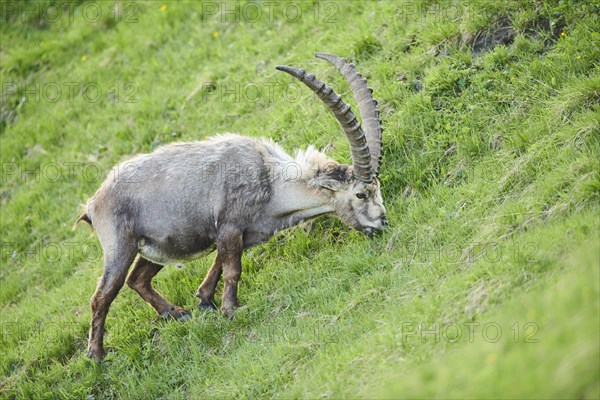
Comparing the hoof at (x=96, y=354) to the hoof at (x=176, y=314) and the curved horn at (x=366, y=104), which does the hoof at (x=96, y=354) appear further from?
the curved horn at (x=366, y=104)

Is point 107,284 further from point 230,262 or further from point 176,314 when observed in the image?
point 230,262

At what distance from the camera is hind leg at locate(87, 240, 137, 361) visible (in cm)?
960

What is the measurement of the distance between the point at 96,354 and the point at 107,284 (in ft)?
3.14

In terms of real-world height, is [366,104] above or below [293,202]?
above

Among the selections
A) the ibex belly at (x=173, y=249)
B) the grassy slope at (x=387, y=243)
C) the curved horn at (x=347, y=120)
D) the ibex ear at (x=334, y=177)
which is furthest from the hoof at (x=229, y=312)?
the curved horn at (x=347, y=120)

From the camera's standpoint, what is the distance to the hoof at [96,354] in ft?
32.1

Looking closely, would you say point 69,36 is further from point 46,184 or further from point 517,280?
point 517,280

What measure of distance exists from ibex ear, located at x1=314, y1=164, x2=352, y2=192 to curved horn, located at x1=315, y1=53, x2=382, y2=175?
14.7 inches

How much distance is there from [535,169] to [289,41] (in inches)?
269

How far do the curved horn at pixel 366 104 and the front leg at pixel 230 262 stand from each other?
1994mm


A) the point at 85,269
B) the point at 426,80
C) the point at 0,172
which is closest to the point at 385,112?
the point at 426,80

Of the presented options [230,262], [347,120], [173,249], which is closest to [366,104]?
[347,120]

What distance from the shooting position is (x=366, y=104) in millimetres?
9773

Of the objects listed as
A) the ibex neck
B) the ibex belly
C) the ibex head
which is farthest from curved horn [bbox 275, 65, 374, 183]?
the ibex belly
